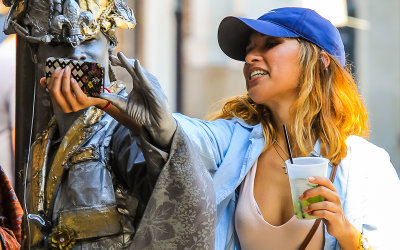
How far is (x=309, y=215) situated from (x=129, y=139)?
762 millimetres

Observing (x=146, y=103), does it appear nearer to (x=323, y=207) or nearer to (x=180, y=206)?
(x=180, y=206)

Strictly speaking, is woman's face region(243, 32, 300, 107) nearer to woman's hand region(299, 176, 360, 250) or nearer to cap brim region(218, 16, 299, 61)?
cap brim region(218, 16, 299, 61)

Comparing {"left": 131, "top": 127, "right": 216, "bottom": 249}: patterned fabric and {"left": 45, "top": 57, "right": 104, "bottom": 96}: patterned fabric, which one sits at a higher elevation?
{"left": 45, "top": 57, "right": 104, "bottom": 96}: patterned fabric

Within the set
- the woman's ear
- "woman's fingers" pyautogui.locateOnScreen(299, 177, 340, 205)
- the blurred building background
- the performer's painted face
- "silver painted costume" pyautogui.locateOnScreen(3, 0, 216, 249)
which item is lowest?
the blurred building background

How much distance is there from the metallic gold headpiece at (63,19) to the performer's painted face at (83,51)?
0.08 ft

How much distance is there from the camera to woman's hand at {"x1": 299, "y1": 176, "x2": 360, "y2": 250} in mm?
2734

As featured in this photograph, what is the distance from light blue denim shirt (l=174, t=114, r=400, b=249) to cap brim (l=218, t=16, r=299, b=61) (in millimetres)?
354

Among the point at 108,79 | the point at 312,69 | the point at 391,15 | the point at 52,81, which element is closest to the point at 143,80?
the point at 52,81

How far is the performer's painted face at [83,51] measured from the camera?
8.03 ft

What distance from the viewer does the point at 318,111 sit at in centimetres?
331

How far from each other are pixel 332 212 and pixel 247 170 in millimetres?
453

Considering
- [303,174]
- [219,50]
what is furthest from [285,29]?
[219,50]

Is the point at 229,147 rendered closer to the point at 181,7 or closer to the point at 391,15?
the point at 181,7

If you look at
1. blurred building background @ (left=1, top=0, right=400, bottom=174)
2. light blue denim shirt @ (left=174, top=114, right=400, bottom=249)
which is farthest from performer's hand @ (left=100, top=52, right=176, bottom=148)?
blurred building background @ (left=1, top=0, right=400, bottom=174)
